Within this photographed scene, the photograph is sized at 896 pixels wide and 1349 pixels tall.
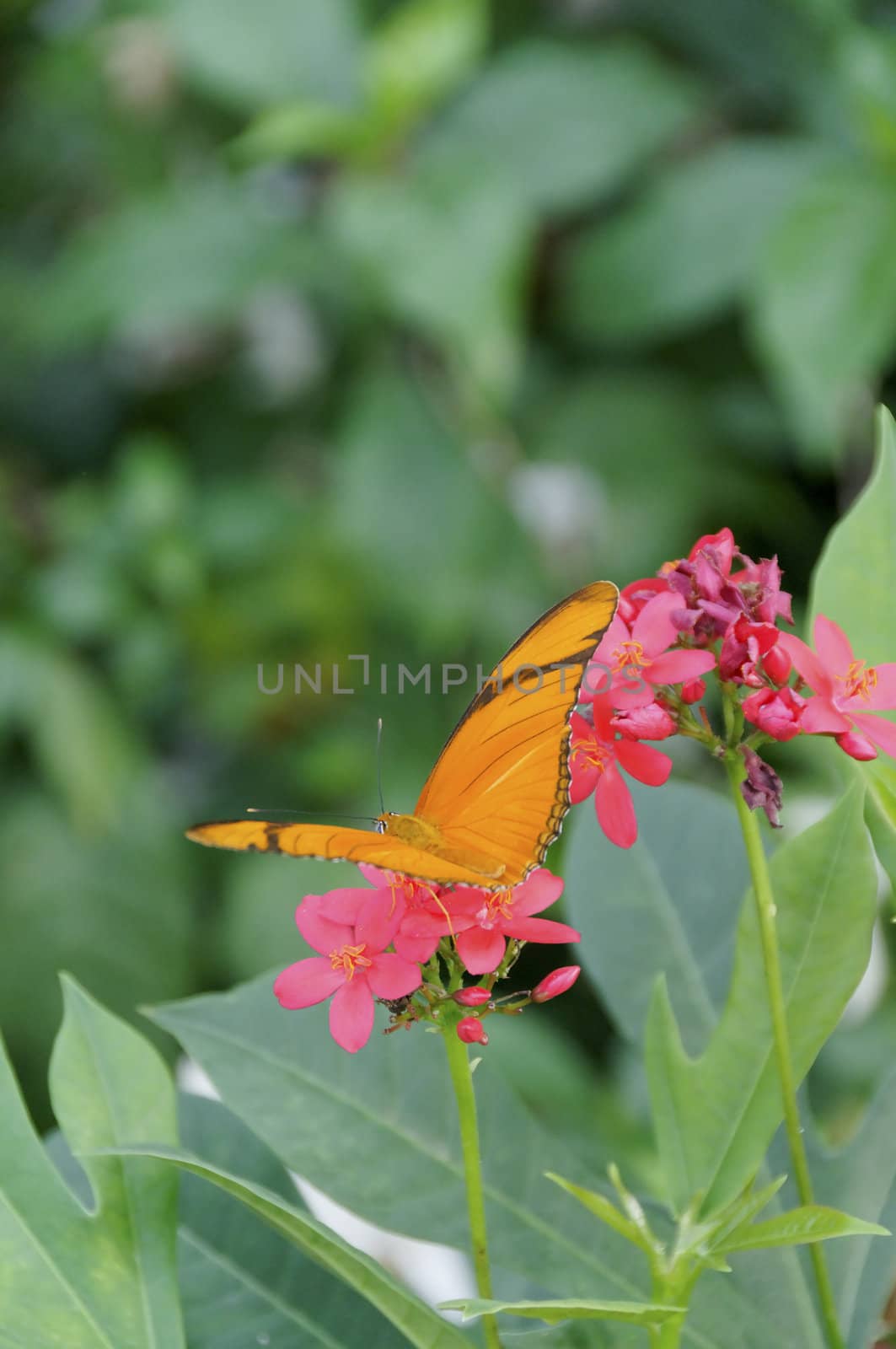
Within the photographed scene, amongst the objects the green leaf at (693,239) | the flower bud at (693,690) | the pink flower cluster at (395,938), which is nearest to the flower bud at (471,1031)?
the pink flower cluster at (395,938)

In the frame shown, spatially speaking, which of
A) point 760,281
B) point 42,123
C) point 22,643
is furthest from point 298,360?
point 760,281

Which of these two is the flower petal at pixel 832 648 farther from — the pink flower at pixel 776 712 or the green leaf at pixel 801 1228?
the green leaf at pixel 801 1228

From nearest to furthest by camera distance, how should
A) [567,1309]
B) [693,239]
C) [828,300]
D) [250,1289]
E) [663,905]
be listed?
[567,1309] → [250,1289] → [663,905] → [828,300] → [693,239]

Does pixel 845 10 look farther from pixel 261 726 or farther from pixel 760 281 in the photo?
pixel 261 726

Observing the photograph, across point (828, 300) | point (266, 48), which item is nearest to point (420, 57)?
point (266, 48)

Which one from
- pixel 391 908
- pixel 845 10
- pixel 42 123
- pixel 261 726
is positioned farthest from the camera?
pixel 42 123

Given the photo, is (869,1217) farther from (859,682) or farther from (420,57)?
(420,57)
